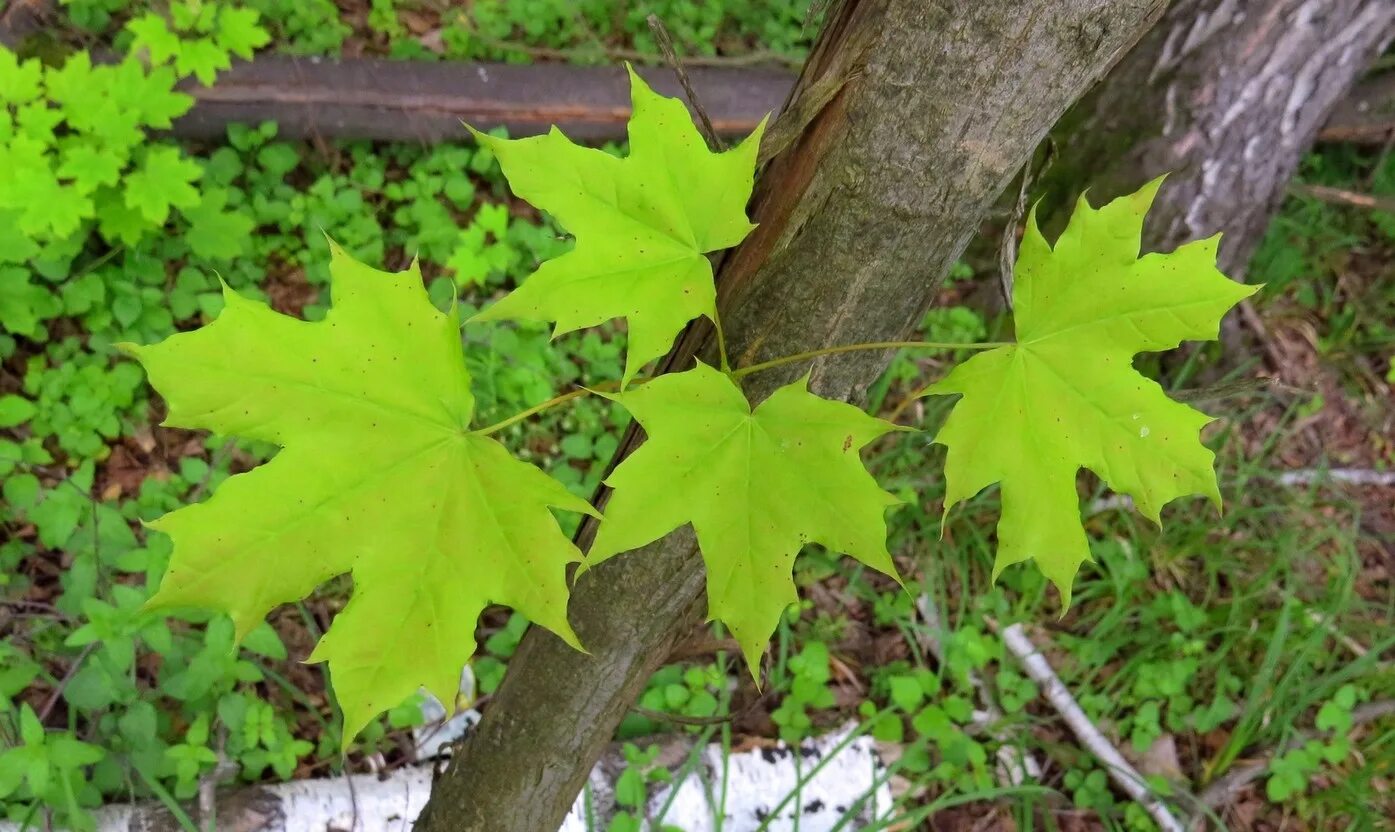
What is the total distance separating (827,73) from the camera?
0.86 metres

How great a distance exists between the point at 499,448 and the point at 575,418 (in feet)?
4.99

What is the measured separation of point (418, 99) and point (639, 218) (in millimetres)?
1994

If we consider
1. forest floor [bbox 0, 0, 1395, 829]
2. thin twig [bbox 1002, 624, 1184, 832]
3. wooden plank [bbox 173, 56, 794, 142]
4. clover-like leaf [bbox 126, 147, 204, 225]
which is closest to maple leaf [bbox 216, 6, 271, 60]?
wooden plank [bbox 173, 56, 794, 142]

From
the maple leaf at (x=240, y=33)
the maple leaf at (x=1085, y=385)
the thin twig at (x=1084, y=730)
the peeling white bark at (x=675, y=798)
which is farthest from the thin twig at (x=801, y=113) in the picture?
the maple leaf at (x=240, y=33)

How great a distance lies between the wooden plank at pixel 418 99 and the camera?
96.9 inches

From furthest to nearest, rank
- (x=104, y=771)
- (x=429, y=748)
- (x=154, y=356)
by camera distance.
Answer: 1. (x=429, y=748)
2. (x=104, y=771)
3. (x=154, y=356)

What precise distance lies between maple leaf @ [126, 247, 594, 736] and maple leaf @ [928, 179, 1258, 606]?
0.49 m

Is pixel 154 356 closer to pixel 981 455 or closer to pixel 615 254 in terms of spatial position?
pixel 615 254

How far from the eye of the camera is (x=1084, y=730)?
2145mm

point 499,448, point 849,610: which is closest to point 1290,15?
point 849,610

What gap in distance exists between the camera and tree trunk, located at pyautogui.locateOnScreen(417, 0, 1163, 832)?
789 mm

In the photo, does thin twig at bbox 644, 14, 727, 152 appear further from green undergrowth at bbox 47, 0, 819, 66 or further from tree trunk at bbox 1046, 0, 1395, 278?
green undergrowth at bbox 47, 0, 819, 66

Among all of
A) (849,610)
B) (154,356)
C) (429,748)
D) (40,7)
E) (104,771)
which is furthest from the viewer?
(40,7)

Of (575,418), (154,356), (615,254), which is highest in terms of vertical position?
(615,254)
